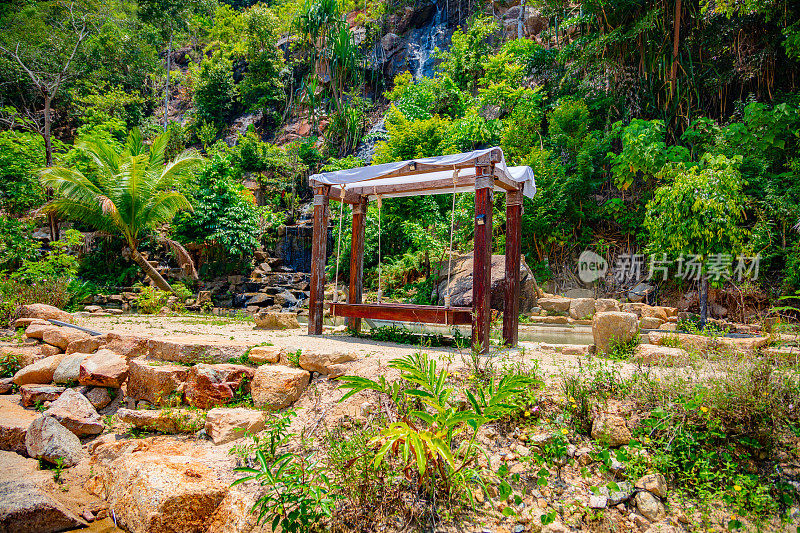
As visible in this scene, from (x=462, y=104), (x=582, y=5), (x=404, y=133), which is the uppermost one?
(x=582, y=5)

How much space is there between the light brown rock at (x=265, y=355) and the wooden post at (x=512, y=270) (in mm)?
2926

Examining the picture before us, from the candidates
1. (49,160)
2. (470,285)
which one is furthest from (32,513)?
(49,160)

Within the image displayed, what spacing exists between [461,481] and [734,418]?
1842 mm

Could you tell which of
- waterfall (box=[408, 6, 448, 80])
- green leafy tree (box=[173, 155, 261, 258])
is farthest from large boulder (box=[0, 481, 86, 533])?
waterfall (box=[408, 6, 448, 80])

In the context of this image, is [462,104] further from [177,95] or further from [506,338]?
[177,95]

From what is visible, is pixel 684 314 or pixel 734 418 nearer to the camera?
pixel 734 418

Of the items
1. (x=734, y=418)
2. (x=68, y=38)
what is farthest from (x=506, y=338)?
(x=68, y=38)

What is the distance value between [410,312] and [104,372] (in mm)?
3572

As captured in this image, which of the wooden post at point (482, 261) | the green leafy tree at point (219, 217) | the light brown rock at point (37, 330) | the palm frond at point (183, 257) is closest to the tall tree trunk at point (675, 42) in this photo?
the wooden post at point (482, 261)

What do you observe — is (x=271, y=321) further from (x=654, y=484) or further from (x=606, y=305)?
(x=606, y=305)

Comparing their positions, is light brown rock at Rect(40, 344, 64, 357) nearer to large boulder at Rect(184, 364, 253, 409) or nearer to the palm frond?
large boulder at Rect(184, 364, 253, 409)

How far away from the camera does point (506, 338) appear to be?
578 centimetres

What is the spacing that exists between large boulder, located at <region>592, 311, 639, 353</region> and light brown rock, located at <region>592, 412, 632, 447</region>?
177 cm

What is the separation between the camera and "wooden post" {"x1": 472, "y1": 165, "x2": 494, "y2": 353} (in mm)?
4926
